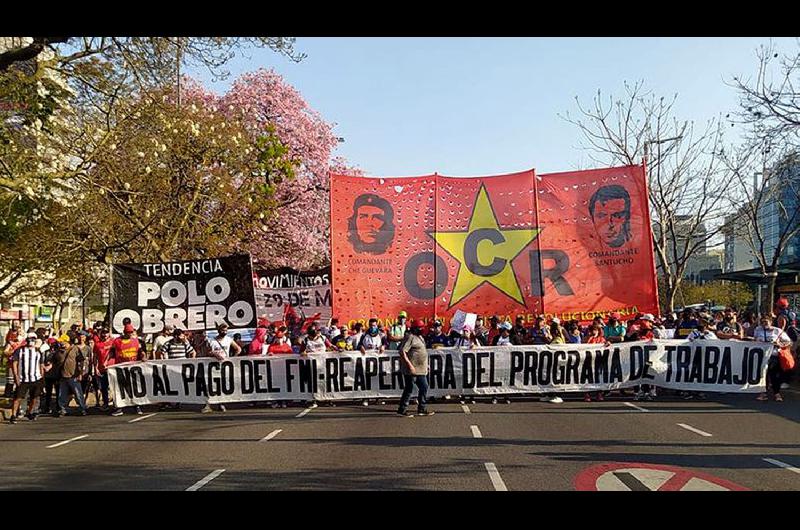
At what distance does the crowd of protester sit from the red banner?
0.49 m

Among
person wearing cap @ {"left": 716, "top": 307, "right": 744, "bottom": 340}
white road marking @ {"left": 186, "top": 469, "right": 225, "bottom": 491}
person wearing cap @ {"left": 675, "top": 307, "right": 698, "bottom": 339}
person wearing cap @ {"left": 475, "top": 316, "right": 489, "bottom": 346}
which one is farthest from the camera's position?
person wearing cap @ {"left": 675, "top": 307, "right": 698, "bottom": 339}

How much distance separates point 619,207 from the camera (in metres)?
15.6

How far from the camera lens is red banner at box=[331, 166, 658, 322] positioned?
15.6 m

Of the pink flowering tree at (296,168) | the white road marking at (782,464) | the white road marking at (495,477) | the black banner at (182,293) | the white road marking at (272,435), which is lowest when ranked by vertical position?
the white road marking at (272,435)

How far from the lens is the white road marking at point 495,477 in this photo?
7602 mm

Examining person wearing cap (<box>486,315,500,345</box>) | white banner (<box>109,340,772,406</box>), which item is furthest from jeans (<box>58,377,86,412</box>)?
person wearing cap (<box>486,315,500,345</box>)

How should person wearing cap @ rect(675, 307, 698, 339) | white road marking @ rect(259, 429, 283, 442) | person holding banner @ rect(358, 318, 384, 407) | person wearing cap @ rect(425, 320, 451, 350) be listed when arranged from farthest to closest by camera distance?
person wearing cap @ rect(675, 307, 698, 339) → person wearing cap @ rect(425, 320, 451, 350) → person holding banner @ rect(358, 318, 384, 407) → white road marking @ rect(259, 429, 283, 442)

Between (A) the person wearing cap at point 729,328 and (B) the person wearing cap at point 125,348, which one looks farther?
(A) the person wearing cap at point 729,328

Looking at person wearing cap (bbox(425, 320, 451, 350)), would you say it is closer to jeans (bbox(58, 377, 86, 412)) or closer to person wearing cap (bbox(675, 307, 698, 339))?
person wearing cap (bbox(675, 307, 698, 339))

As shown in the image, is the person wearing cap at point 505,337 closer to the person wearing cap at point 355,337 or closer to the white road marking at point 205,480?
the person wearing cap at point 355,337

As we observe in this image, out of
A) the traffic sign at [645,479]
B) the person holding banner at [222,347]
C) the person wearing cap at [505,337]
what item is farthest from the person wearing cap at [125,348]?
the traffic sign at [645,479]

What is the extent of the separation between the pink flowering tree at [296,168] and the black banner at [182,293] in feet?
53.2
